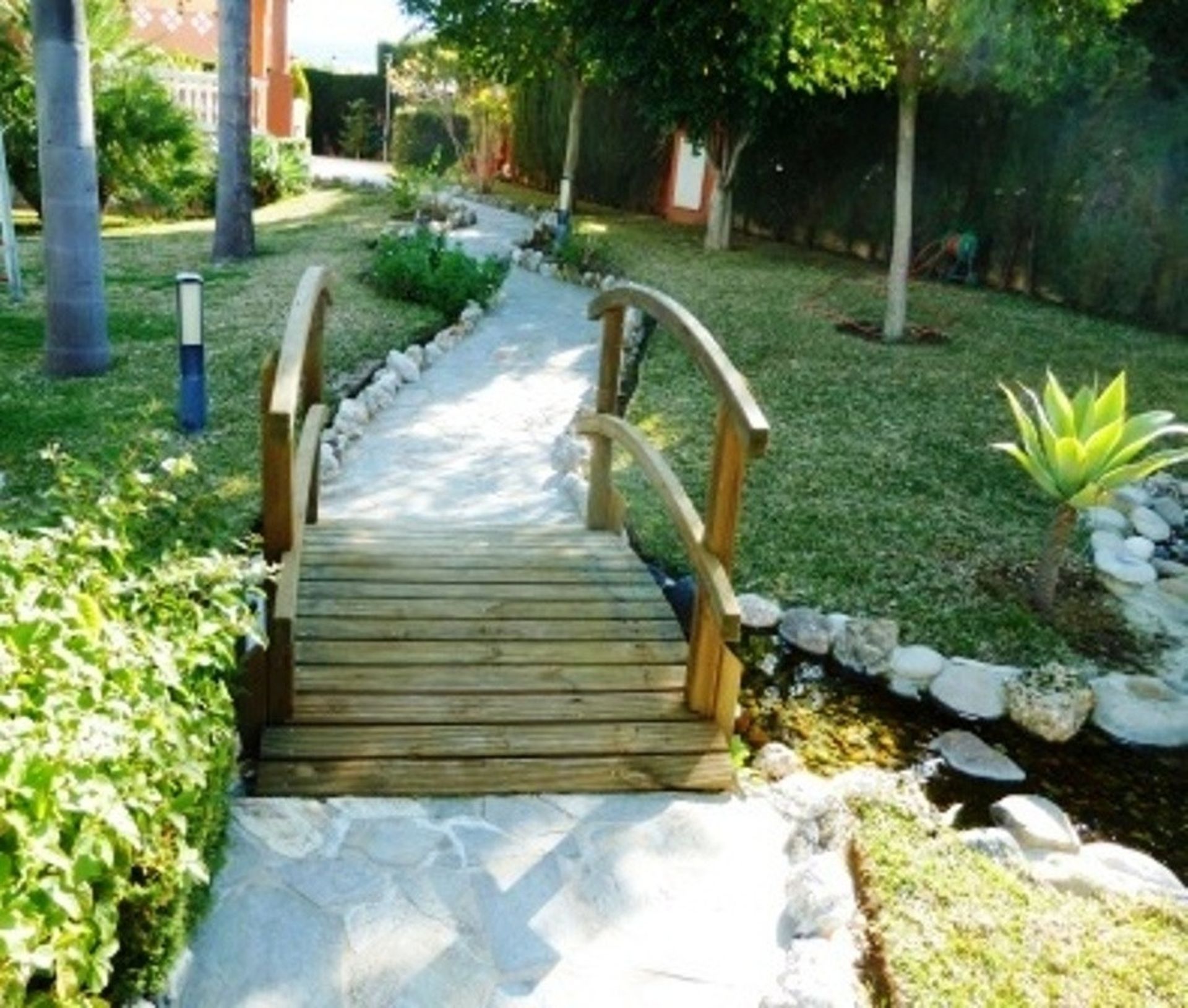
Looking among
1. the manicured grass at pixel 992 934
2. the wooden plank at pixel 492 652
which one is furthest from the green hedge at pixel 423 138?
the manicured grass at pixel 992 934

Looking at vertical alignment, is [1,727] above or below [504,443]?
above

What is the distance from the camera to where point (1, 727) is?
176 cm


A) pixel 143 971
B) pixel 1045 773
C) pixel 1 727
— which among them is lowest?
pixel 1045 773

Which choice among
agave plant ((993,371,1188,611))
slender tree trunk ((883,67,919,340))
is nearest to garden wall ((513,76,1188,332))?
slender tree trunk ((883,67,919,340))

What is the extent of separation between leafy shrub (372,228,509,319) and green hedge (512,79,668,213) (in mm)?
9061

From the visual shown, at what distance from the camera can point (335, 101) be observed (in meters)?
32.7

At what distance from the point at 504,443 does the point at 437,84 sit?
18.1 meters

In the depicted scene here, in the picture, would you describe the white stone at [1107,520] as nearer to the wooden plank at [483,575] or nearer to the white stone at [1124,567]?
the white stone at [1124,567]

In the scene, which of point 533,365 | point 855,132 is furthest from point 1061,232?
point 533,365

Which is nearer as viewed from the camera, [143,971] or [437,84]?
[143,971]

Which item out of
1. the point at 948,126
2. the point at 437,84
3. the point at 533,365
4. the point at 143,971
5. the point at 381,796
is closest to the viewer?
the point at 143,971

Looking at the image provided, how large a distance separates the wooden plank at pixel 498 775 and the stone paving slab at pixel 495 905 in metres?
0.05

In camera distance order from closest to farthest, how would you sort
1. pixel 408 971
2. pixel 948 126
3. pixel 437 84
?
1. pixel 408 971
2. pixel 948 126
3. pixel 437 84

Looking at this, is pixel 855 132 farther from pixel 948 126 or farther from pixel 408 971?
pixel 408 971
